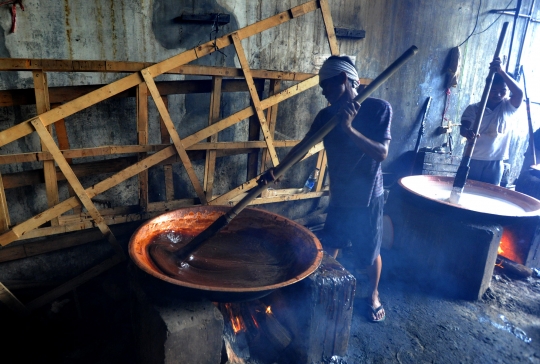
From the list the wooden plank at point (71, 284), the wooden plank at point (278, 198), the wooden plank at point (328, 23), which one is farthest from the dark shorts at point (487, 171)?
the wooden plank at point (71, 284)

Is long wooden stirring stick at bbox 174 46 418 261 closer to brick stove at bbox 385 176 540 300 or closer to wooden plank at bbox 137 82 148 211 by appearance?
wooden plank at bbox 137 82 148 211

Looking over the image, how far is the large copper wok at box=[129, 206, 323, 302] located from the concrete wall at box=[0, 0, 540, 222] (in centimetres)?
142

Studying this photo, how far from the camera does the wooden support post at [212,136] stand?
3572 millimetres

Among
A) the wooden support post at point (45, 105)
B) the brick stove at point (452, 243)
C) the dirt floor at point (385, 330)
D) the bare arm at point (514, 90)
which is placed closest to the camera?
the wooden support post at point (45, 105)

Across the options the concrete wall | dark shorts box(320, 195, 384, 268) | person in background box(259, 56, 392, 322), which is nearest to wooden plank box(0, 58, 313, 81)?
the concrete wall

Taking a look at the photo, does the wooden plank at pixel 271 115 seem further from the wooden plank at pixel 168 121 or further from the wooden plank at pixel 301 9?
the wooden plank at pixel 168 121

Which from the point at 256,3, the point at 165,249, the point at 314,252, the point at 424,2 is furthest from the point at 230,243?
the point at 424,2

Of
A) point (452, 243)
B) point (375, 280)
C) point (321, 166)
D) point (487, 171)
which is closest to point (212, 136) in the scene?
point (321, 166)

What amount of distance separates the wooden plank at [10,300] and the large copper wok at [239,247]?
1470 mm

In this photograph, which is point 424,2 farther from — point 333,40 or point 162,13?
point 162,13

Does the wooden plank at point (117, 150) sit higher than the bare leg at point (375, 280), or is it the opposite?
the wooden plank at point (117, 150)

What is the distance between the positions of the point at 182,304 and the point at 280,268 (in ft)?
2.60

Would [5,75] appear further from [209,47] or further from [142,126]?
[209,47]

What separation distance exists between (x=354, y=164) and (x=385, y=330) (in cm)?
190
